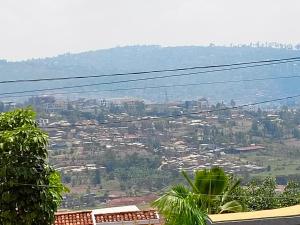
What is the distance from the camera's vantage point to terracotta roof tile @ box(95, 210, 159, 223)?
861 inches

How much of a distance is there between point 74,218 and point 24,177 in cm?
923

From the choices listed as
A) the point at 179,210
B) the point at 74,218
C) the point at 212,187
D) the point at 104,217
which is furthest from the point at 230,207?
the point at 74,218

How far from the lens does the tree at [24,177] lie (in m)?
12.9

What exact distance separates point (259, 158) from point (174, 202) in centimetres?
12048

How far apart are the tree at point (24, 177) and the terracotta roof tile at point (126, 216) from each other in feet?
28.2

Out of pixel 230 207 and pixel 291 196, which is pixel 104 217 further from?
pixel 291 196

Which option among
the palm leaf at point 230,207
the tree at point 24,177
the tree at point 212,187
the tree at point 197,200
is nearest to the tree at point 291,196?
the palm leaf at point 230,207

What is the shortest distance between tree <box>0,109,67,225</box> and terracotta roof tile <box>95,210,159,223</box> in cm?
859

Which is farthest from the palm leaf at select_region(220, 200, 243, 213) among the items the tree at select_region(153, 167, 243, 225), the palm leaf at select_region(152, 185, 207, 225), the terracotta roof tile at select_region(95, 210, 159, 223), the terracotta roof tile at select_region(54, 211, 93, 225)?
the terracotta roof tile at select_region(54, 211, 93, 225)

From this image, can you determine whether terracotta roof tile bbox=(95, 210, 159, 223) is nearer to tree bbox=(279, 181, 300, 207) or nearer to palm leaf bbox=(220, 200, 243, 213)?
palm leaf bbox=(220, 200, 243, 213)

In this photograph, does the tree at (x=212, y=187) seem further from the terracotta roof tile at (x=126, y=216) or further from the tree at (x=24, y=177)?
the terracotta roof tile at (x=126, y=216)

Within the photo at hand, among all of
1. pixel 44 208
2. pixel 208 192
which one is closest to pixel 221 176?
pixel 208 192

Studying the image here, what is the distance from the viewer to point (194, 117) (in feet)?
589

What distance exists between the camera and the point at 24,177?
42.4 ft
